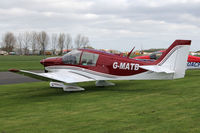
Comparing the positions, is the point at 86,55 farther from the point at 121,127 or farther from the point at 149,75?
the point at 121,127

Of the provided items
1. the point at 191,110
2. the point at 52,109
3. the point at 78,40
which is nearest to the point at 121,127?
the point at 191,110

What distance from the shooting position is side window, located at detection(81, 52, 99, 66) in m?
11.8

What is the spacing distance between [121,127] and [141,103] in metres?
2.72

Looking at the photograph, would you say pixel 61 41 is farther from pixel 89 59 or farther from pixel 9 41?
pixel 89 59

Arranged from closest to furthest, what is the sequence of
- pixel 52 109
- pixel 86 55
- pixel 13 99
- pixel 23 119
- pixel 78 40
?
pixel 23 119 < pixel 52 109 < pixel 13 99 < pixel 86 55 < pixel 78 40

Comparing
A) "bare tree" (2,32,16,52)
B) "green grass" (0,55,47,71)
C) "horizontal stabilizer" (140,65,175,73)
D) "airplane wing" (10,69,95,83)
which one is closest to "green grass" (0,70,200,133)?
"airplane wing" (10,69,95,83)

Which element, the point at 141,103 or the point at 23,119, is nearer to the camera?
the point at 23,119

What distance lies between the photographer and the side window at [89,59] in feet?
38.8

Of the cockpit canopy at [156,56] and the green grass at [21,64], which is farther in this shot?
the green grass at [21,64]

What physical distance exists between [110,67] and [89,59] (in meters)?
1.11

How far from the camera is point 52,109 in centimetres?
749

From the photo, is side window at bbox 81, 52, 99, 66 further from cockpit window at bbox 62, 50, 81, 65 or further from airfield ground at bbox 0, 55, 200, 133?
airfield ground at bbox 0, 55, 200, 133

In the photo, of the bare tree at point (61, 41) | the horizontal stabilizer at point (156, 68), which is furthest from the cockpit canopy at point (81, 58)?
the bare tree at point (61, 41)

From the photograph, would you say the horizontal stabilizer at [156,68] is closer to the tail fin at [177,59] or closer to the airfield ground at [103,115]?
the tail fin at [177,59]
